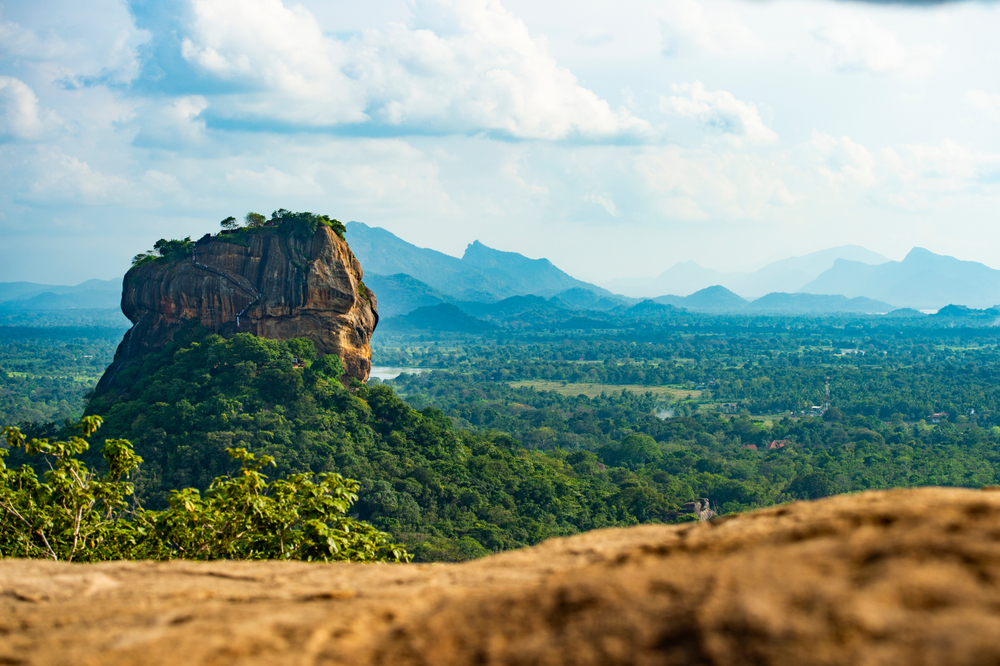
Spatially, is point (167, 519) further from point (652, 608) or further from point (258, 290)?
point (258, 290)

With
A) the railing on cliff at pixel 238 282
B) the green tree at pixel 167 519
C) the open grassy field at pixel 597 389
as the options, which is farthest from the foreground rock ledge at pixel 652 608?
the open grassy field at pixel 597 389

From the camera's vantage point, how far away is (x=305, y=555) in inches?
326

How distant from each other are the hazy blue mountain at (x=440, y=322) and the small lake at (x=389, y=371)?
70.8 metres

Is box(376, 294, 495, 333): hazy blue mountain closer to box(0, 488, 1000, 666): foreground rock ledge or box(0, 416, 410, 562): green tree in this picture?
box(0, 416, 410, 562): green tree

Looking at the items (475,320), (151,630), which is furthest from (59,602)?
(475,320)

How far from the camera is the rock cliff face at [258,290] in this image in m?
32.9

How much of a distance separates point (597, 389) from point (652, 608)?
286 ft

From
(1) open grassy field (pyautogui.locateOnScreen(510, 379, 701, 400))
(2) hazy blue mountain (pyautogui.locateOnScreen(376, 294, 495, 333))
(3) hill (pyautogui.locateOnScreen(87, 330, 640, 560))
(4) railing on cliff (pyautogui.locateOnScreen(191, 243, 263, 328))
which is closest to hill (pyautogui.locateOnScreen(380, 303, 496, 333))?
(2) hazy blue mountain (pyautogui.locateOnScreen(376, 294, 495, 333))

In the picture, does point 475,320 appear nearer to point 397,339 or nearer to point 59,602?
point 397,339

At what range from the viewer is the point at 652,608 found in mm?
3379

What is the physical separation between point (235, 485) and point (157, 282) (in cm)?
2824

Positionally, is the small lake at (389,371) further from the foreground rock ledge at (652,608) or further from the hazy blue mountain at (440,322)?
the foreground rock ledge at (652,608)

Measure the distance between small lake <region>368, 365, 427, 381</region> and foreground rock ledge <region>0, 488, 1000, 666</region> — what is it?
308 ft

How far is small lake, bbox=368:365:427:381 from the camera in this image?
101 meters
